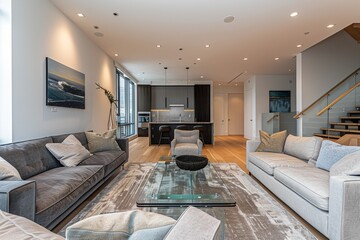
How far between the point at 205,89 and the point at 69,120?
23.8 feet

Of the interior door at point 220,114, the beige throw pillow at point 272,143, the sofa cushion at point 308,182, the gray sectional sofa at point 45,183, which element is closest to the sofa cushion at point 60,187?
the gray sectional sofa at point 45,183

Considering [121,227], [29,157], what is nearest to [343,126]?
[121,227]

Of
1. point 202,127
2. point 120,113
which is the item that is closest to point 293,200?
point 202,127

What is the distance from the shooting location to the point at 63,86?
3.65 m

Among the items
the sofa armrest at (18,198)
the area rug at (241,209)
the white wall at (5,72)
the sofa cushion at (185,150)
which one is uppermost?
the white wall at (5,72)

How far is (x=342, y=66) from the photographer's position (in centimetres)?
616

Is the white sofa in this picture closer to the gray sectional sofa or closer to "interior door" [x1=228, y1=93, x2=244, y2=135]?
the gray sectional sofa

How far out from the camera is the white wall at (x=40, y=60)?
8.82 feet

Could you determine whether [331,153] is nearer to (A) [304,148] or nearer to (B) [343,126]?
(A) [304,148]

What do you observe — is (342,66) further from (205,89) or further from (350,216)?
(350,216)

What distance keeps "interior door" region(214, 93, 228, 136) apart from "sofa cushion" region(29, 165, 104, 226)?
31.0 feet

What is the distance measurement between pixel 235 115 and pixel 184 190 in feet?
33.3

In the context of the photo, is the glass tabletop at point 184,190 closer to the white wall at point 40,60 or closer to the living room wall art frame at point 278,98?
the white wall at point 40,60

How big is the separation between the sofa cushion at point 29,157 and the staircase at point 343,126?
245 inches
